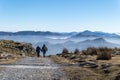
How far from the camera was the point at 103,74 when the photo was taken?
3188 centimetres

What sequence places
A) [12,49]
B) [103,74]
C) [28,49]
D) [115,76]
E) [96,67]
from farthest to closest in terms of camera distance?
[28,49], [12,49], [96,67], [103,74], [115,76]

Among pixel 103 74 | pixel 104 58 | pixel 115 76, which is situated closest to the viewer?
pixel 115 76

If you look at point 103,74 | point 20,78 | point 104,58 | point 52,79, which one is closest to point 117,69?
point 103,74

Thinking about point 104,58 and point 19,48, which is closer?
point 104,58

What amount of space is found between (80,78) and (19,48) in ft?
215

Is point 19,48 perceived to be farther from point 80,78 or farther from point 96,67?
point 80,78

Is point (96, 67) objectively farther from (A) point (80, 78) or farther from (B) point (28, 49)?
(B) point (28, 49)

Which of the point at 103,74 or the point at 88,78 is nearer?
the point at 88,78

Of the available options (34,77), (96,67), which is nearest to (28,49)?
(96,67)

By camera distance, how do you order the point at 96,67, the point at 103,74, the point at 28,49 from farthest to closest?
the point at 28,49, the point at 96,67, the point at 103,74

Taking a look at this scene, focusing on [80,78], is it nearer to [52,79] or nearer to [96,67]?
[52,79]

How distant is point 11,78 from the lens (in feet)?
95.2

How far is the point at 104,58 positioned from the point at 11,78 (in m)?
22.2

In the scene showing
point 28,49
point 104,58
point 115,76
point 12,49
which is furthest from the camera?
point 28,49
